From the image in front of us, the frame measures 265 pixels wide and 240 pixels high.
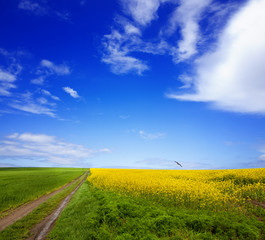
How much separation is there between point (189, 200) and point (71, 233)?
843 centimetres

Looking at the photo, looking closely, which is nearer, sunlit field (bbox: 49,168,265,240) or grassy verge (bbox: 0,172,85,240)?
sunlit field (bbox: 49,168,265,240)

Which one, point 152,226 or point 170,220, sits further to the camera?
point 170,220

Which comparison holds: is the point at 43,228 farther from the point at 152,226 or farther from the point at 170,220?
the point at 170,220

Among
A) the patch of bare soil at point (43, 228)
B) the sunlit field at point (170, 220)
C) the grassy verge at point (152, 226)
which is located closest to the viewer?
the grassy verge at point (152, 226)

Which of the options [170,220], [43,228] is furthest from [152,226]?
[43,228]

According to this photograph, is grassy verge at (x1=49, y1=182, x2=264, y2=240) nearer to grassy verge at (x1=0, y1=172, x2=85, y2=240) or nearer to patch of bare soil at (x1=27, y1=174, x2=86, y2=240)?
patch of bare soil at (x1=27, y1=174, x2=86, y2=240)

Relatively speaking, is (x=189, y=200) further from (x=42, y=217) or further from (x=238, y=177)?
(x=238, y=177)

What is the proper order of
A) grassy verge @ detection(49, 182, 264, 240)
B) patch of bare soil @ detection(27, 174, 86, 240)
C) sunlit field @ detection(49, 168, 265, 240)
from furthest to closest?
patch of bare soil @ detection(27, 174, 86, 240) < sunlit field @ detection(49, 168, 265, 240) < grassy verge @ detection(49, 182, 264, 240)

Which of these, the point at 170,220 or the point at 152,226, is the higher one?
the point at 170,220

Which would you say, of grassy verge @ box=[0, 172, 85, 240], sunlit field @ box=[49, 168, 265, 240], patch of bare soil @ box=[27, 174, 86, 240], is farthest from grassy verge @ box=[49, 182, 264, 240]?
grassy verge @ box=[0, 172, 85, 240]

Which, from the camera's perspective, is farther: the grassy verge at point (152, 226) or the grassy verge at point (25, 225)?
the grassy verge at point (25, 225)

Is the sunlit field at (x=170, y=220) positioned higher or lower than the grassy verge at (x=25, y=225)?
higher

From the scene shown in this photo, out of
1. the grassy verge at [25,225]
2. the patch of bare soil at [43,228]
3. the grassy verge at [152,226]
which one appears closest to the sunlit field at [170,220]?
the grassy verge at [152,226]

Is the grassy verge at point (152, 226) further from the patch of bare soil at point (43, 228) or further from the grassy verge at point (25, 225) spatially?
the grassy verge at point (25, 225)
